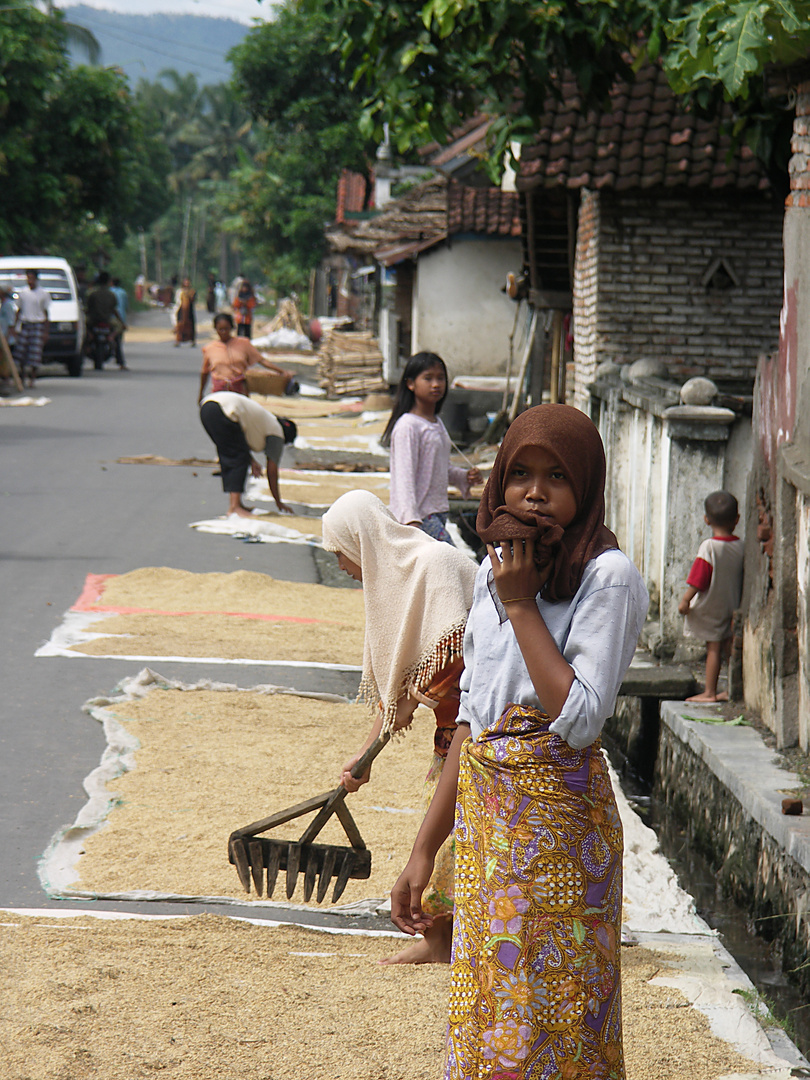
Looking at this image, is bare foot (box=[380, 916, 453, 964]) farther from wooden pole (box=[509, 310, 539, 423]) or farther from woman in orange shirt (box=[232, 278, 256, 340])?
woman in orange shirt (box=[232, 278, 256, 340])

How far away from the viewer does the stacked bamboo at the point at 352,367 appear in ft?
84.3

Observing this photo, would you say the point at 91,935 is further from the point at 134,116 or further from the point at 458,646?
the point at 134,116

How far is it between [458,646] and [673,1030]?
1195 mm

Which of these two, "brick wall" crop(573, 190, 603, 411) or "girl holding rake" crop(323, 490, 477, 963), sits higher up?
"brick wall" crop(573, 190, 603, 411)

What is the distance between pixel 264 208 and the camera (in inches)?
1683

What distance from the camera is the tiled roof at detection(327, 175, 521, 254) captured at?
2025 cm

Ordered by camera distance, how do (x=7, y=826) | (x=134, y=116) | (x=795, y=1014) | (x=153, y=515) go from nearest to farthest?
(x=795, y=1014), (x=7, y=826), (x=153, y=515), (x=134, y=116)

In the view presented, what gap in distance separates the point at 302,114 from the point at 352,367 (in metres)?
14.7

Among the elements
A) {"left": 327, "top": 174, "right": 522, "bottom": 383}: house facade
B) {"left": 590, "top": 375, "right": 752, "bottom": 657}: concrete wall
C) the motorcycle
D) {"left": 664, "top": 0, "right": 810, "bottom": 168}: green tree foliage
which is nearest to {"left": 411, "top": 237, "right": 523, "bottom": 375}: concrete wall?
{"left": 327, "top": 174, "right": 522, "bottom": 383}: house facade

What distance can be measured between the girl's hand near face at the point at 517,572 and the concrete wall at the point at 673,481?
16.2 feet

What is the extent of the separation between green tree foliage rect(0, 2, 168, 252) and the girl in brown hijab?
92.1 ft

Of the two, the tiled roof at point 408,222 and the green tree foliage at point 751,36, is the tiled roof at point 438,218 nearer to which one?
the tiled roof at point 408,222

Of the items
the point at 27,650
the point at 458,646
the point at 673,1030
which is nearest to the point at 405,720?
the point at 458,646

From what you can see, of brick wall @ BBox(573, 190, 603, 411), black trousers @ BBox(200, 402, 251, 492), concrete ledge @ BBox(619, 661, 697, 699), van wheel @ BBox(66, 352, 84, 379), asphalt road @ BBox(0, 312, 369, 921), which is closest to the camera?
asphalt road @ BBox(0, 312, 369, 921)
